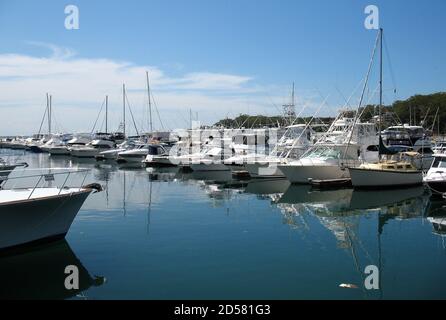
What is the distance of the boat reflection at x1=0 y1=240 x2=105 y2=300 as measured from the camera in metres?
12.3

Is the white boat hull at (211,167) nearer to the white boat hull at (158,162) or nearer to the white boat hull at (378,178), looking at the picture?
the white boat hull at (158,162)

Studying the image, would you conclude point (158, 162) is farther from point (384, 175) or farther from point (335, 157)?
point (384, 175)

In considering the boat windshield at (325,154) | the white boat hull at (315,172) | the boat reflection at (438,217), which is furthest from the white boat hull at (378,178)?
the boat reflection at (438,217)

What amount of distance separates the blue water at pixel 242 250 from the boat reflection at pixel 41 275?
1.3 inches

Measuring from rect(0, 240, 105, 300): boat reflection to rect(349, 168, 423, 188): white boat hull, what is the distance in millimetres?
22071

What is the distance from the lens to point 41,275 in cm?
1373

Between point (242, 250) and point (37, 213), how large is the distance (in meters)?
7.31

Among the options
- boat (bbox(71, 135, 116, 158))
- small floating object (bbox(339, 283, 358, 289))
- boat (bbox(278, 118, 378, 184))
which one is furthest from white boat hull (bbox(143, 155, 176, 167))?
small floating object (bbox(339, 283, 358, 289))

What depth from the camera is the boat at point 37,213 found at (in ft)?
49.8

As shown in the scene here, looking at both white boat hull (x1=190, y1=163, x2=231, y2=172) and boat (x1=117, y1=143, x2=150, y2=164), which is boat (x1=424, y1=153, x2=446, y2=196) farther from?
boat (x1=117, y1=143, x2=150, y2=164)

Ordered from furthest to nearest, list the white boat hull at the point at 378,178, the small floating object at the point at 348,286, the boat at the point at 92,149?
the boat at the point at 92,149 → the white boat hull at the point at 378,178 → the small floating object at the point at 348,286
